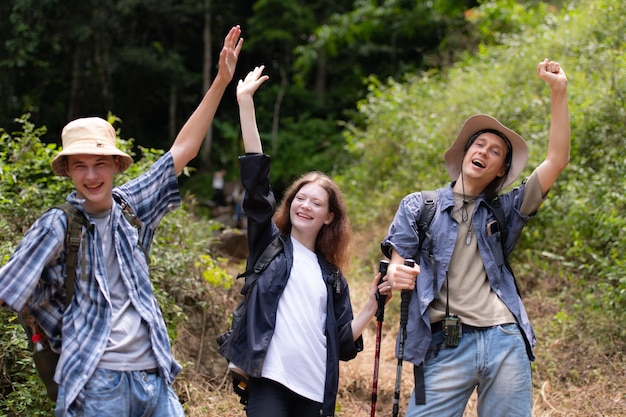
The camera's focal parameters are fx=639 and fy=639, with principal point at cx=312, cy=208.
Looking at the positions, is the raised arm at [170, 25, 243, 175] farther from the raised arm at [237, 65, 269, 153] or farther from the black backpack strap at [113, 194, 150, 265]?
the black backpack strap at [113, 194, 150, 265]

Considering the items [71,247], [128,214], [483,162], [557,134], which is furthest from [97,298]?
[557,134]

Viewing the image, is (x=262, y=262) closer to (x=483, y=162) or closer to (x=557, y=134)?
(x=483, y=162)

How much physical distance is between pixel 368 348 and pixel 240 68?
20.4m

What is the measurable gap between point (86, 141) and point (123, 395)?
3.01 ft

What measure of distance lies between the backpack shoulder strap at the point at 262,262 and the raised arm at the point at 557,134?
1.25 m

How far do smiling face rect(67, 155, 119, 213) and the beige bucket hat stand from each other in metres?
0.05

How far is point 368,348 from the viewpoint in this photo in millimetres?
5863

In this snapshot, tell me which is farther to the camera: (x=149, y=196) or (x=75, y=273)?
(x=149, y=196)

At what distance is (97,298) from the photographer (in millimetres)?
2254

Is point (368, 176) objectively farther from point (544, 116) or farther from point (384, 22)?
point (384, 22)

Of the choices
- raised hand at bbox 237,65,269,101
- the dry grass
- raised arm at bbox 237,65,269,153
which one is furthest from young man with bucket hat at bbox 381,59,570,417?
the dry grass

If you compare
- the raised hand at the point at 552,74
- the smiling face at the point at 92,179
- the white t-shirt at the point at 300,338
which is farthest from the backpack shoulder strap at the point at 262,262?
the raised hand at the point at 552,74

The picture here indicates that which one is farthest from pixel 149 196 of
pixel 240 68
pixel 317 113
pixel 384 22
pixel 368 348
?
pixel 240 68

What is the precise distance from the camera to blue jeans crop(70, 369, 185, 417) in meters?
2.21
